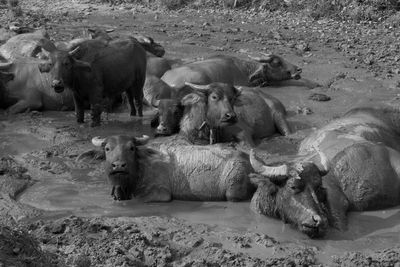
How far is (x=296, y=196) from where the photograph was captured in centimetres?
784

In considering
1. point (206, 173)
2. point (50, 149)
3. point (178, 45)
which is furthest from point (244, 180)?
point (178, 45)

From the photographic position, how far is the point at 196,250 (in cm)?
732

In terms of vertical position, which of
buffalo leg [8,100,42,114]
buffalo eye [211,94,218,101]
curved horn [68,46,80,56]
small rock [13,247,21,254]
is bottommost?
buffalo leg [8,100,42,114]

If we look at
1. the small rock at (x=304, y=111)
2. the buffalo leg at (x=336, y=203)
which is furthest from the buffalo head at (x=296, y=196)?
the small rock at (x=304, y=111)

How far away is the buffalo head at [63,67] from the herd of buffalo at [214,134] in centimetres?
2

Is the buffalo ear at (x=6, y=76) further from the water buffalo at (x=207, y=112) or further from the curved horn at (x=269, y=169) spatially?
the curved horn at (x=269, y=169)

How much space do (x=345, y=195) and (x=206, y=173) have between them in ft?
5.59

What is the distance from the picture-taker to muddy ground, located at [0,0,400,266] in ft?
23.2

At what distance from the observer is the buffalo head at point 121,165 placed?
8.60 meters

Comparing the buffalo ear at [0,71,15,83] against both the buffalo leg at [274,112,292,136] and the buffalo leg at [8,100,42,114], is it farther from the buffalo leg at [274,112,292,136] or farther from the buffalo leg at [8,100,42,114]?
the buffalo leg at [274,112,292,136]

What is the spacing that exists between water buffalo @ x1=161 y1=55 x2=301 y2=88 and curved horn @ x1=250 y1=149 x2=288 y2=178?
492 cm

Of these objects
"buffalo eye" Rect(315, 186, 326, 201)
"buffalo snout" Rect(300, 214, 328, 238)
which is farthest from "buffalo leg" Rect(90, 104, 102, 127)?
"buffalo snout" Rect(300, 214, 328, 238)

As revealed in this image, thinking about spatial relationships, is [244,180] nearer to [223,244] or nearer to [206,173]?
[206,173]

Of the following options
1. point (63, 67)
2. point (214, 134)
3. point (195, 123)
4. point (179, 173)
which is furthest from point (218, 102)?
point (63, 67)
